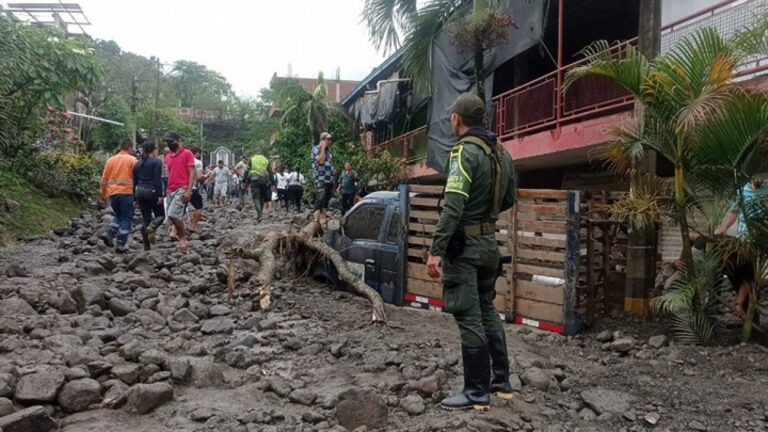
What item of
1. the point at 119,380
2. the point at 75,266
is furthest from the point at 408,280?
the point at 75,266

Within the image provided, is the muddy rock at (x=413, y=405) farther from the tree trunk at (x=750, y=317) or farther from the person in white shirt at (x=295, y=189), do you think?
the person in white shirt at (x=295, y=189)

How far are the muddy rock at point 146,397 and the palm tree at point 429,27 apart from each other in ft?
26.4

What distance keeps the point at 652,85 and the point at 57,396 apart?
5.06m

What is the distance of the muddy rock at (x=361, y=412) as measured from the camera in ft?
12.2

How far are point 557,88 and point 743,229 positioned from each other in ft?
15.9

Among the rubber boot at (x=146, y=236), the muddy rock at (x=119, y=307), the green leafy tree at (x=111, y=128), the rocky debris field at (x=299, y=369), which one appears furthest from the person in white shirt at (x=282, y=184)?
the green leafy tree at (x=111, y=128)

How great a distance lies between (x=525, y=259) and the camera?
631 centimetres

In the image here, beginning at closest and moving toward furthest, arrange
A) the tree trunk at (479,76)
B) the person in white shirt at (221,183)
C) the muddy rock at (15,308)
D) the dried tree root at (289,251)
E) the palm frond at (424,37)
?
1. the muddy rock at (15,308)
2. the dried tree root at (289,251)
3. the palm frond at (424,37)
4. the tree trunk at (479,76)
5. the person in white shirt at (221,183)

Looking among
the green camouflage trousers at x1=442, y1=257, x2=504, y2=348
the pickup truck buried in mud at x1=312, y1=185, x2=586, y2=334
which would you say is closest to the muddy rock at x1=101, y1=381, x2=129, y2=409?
the green camouflage trousers at x1=442, y1=257, x2=504, y2=348

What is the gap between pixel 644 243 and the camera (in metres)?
5.97

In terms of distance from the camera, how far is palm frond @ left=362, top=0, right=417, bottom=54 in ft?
36.6

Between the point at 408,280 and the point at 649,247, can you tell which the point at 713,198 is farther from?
the point at 408,280

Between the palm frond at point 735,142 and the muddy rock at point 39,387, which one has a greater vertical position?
the palm frond at point 735,142

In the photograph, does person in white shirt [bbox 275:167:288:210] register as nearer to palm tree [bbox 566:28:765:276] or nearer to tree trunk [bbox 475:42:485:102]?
tree trunk [bbox 475:42:485:102]
